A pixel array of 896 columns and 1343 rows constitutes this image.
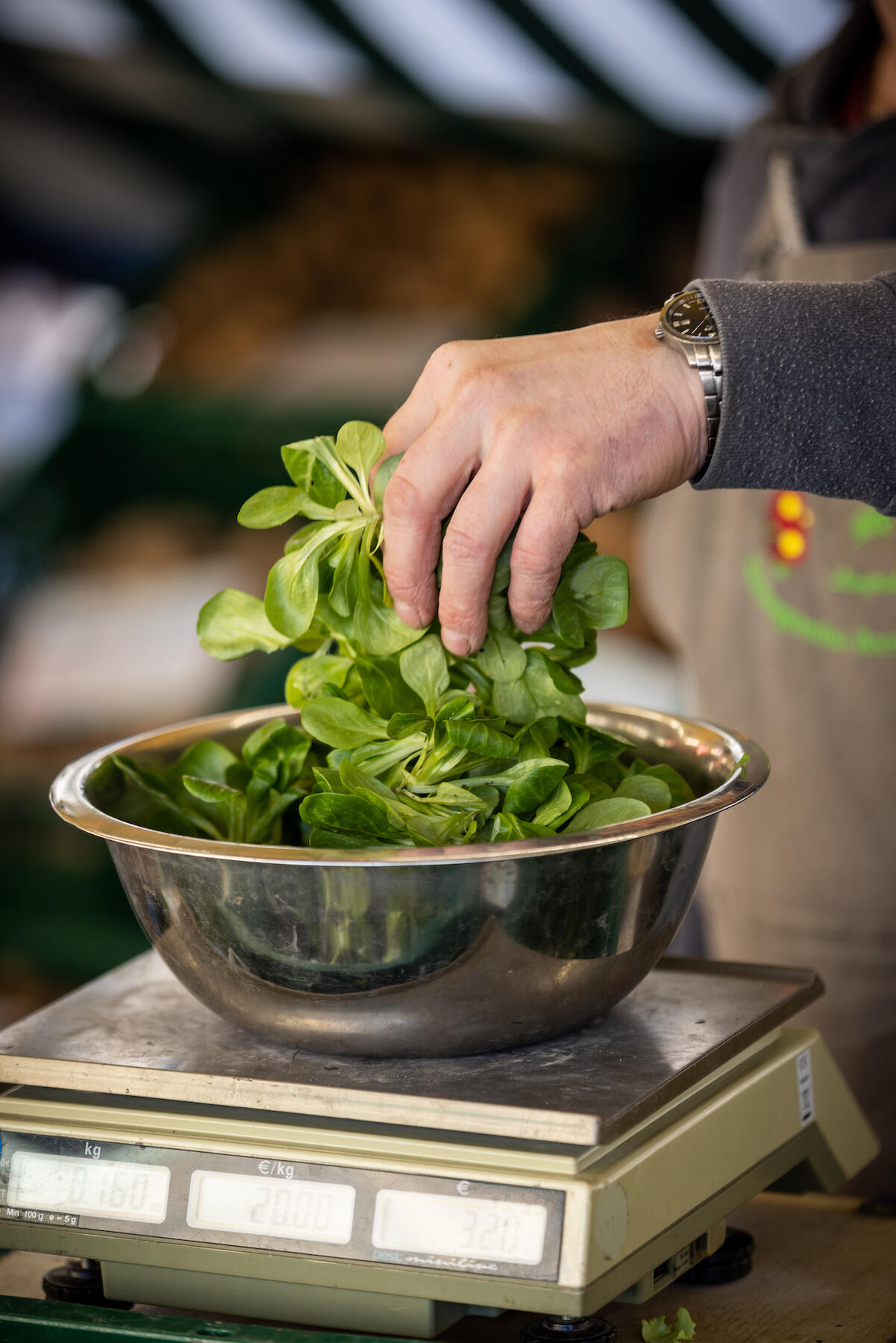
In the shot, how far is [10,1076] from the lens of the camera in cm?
84

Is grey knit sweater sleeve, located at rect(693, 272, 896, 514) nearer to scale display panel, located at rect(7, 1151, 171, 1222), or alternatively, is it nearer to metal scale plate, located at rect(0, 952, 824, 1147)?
metal scale plate, located at rect(0, 952, 824, 1147)

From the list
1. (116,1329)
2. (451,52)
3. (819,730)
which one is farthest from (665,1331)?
(451,52)

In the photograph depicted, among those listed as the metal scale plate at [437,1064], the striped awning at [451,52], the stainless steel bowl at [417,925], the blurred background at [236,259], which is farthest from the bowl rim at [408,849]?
the striped awning at [451,52]

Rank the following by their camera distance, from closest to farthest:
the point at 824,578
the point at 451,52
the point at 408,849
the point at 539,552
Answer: the point at 408,849, the point at 539,552, the point at 824,578, the point at 451,52

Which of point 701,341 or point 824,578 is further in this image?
point 824,578

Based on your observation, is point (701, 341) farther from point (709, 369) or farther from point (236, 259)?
point (236, 259)

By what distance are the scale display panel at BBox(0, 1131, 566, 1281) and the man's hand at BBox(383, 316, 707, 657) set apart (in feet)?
1.11

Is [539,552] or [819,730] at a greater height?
[539,552]

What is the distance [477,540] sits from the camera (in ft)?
2.62

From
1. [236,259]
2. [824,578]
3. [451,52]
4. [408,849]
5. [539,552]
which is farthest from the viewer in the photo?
[236,259]

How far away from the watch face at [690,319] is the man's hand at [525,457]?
1 centimetres

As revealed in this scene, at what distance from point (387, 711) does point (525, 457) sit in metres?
0.20

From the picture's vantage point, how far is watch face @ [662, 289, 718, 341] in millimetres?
822

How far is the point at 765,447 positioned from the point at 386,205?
9.94 feet
